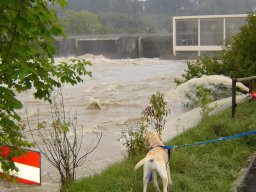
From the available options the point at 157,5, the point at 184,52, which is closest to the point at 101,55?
the point at 184,52

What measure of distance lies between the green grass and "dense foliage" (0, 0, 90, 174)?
173 cm

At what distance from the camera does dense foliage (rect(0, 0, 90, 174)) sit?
11.0 ft

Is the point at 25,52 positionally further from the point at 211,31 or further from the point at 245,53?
the point at 211,31

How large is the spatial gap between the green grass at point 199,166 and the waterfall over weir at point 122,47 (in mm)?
58175

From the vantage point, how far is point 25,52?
3.49 metres

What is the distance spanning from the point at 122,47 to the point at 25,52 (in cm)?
6580

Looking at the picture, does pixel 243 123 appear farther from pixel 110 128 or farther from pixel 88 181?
pixel 110 128

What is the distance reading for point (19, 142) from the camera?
4785 mm

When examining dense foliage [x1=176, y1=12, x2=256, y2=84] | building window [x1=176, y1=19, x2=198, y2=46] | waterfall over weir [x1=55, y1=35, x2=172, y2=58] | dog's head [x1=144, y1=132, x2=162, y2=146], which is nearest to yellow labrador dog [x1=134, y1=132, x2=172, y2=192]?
dog's head [x1=144, y1=132, x2=162, y2=146]

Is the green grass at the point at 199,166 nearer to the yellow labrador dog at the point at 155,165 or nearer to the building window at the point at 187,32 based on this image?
the yellow labrador dog at the point at 155,165

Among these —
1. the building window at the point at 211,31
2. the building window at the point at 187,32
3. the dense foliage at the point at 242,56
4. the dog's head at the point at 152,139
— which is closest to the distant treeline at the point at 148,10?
the building window at the point at 187,32

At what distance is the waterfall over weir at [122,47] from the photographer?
221ft

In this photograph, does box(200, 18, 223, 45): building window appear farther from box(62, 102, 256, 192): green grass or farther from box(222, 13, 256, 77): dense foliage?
box(62, 102, 256, 192): green grass

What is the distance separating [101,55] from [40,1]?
63802mm
